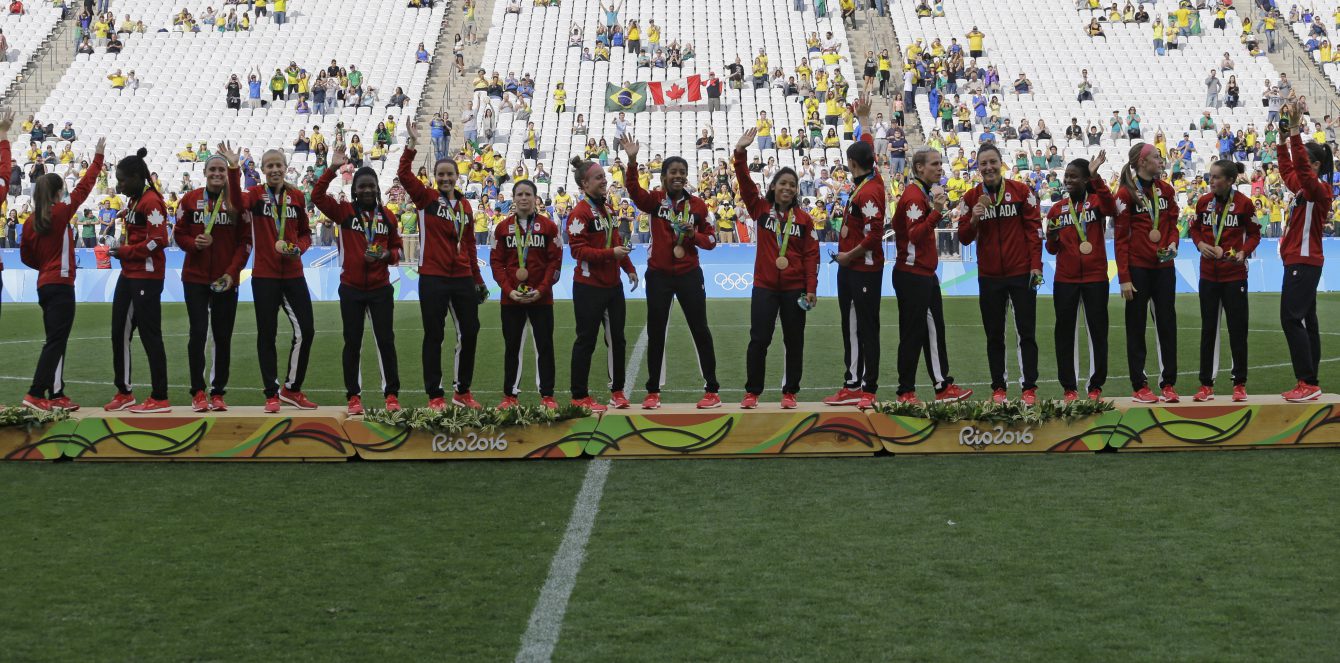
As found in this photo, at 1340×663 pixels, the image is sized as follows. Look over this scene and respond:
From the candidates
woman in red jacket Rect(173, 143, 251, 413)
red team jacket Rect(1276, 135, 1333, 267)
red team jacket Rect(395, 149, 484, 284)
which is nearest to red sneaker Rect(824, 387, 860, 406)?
red team jacket Rect(395, 149, 484, 284)

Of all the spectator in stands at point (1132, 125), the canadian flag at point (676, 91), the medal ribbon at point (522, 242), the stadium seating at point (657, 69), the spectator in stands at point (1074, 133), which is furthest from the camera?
the canadian flag at point (676, 91)

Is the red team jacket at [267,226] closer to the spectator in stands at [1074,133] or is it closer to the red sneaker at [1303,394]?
the red sneaker at [1303,394]


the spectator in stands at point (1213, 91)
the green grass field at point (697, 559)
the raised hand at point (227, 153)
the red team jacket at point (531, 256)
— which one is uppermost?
the spectator in stands at point (1213, 91)

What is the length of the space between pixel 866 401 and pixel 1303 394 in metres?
2.96

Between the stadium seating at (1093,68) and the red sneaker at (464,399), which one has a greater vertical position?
the stadium seating at (1093,68)

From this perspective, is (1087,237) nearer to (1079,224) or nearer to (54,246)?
(1079,224)

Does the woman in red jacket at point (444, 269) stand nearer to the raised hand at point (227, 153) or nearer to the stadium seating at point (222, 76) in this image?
the raised hand at point (227, 153)

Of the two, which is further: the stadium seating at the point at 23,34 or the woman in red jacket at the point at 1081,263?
the stadium seating at the point at 23,34

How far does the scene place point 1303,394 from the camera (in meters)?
10.0

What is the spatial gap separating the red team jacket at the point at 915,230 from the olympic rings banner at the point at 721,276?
17.3 meters

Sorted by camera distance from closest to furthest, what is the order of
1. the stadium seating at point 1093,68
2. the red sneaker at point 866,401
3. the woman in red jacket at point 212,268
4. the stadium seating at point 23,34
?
the red sneaker at point 866,401 < the woman in red jacket at point 212,268 < the stadium seating at point 1093,68 < the stadium seating at point 23,34

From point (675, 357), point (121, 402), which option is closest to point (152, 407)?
point (121, 402)

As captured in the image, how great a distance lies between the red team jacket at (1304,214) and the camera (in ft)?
33.1

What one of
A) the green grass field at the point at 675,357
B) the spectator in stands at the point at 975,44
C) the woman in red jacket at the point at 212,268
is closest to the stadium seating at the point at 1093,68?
the spectator in stands at the point at 975,44
